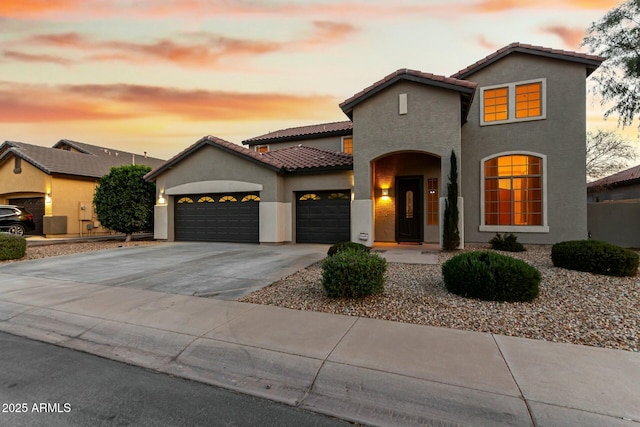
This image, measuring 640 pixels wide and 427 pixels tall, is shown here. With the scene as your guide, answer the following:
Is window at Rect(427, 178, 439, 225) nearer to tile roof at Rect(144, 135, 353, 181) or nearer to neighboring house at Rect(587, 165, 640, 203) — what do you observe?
tile roof at Rect(144, 135, 353, 181)

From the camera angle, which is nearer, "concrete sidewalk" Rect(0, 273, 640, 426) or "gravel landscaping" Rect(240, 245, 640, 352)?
"concrete sidewalk" Rect(0, 273, 640, 426)

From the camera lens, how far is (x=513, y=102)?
40.3ft

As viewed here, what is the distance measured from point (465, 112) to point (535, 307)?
29.7 ft

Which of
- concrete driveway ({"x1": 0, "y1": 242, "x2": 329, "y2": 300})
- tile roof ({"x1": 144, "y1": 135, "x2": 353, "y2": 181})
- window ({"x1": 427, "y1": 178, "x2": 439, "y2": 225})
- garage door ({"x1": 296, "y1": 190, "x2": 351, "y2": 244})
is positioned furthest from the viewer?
tile roof ({"x1": 144, "y1": 135, "x2": 353, "y2": 181})

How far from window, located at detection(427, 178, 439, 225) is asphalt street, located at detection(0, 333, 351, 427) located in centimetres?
1158

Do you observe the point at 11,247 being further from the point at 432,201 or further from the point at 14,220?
the point at 432,201

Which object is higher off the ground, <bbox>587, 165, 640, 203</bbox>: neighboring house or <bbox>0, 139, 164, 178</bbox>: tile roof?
<bbox>0, 139, 164, 178</bbox>: tile roof

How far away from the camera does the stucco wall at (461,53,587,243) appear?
11453 millimetres

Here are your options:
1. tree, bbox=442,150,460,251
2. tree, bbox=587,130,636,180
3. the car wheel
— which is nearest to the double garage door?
tree, bbox=442,150,460,251

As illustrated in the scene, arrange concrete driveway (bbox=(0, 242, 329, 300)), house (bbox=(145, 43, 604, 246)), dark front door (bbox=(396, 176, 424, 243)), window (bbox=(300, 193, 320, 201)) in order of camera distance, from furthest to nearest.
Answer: window (bbox=(300, 193, 320, 201))
dark front door (bbox=(396, 176, 424, 243))
house (bbox=(145, 43, 604, 246))
concrete driveway (bbox=(0, 242, 329, 300))

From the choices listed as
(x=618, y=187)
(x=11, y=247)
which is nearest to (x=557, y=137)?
(x=618, y=187)

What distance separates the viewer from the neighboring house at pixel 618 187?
18.9 metres

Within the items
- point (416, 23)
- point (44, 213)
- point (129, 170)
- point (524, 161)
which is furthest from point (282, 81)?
point (44, 213)

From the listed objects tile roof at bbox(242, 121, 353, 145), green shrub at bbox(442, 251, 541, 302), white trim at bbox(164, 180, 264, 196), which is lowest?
green shrub at bbox(442, 251, 541, 302)
